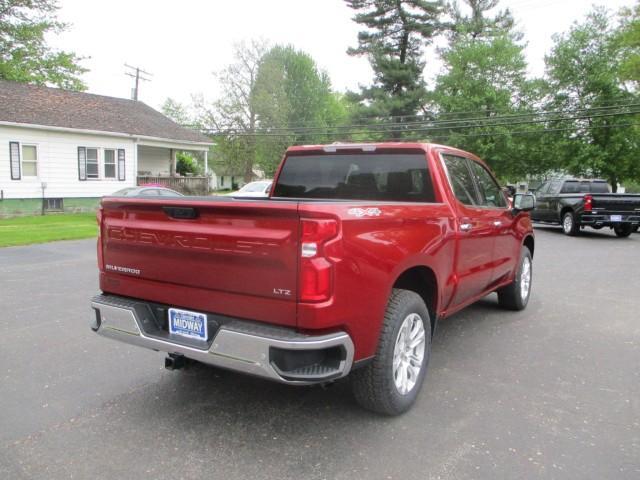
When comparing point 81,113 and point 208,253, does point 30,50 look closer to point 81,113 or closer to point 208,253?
point 81,113

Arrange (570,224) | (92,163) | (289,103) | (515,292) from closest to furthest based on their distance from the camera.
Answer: (515,292) < (570,224) < (92,163) < (289,103)

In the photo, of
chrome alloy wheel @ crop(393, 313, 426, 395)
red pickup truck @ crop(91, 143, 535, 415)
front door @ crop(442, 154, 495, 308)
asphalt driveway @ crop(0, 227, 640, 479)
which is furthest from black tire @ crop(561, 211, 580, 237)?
chrome alloy wheel @ crop(393, 313, 426, 395)

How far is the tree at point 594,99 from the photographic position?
25.2 meters

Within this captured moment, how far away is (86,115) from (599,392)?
23221 millimetres

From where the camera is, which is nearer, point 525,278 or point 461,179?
point 461,179

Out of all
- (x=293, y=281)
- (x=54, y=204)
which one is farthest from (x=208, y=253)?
(x=54, y=204)

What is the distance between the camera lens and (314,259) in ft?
8.94

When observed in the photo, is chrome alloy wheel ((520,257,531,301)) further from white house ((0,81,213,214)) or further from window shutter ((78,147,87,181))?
window shutter ((78,147,87,181))

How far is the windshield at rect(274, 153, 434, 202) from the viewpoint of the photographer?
450 centimetres

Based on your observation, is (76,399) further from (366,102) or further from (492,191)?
(366,102)

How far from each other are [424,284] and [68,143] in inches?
811

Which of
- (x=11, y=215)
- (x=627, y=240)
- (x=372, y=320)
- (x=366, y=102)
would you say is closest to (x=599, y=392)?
(x=372, y=320)

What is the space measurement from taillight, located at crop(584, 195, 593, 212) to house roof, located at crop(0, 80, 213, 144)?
1836 cm

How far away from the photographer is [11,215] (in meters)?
19.0
